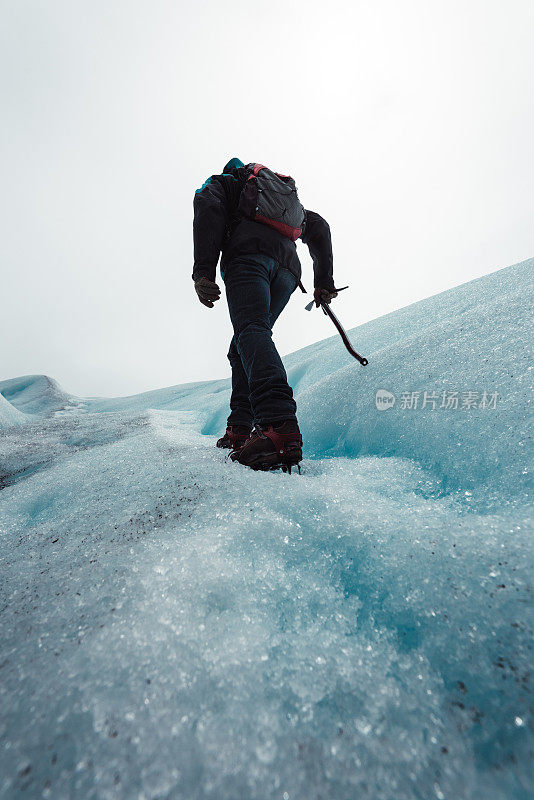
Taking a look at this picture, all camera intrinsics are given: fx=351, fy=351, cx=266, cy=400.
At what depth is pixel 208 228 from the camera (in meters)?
1.19

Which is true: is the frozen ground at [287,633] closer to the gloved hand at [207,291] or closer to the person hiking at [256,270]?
the person hiking at [256,270]

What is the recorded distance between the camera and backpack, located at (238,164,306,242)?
1.23m

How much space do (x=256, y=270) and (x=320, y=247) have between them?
0.50m

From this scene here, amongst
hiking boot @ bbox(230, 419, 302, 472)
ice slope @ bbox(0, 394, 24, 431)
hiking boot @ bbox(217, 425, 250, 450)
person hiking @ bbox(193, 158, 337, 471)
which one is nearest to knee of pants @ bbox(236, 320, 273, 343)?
person hiking @ bbox(193, 158, 337, 471)

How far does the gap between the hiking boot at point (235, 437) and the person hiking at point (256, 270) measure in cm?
24

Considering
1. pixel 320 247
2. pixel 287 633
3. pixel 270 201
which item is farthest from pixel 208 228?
pixel 287 633

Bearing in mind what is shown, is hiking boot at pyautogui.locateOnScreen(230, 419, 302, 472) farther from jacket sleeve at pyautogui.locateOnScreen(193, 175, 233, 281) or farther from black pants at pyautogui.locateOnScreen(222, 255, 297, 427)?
jacket sleeve at pyautogui.locateOnScreen(193, 175, 233, 281)

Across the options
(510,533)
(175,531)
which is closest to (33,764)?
(175,531)

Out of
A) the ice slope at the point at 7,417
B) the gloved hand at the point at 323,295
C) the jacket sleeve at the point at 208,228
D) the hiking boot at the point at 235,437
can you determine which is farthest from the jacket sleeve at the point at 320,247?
the ice slope at the point at 7,417

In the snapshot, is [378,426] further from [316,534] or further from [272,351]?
[316,534]

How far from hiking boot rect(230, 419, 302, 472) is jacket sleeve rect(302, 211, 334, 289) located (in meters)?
0.83

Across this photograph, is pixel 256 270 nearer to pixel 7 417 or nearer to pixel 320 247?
pixel 320 247

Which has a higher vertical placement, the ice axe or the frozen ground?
the ice axe

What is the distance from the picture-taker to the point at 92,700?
0.33 meters
